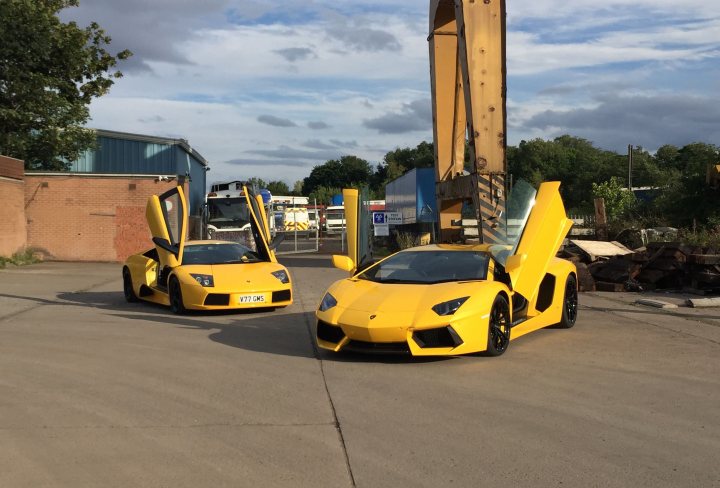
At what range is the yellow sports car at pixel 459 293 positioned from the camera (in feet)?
25.4

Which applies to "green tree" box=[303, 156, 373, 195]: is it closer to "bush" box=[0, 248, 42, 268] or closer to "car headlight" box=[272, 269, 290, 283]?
"bush" box=[0, 248, 42, 268]

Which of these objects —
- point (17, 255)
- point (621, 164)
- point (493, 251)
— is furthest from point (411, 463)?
point (621, 164)

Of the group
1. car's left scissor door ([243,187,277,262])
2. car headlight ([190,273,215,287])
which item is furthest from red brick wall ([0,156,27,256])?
car headlight ([190,273,215,287])

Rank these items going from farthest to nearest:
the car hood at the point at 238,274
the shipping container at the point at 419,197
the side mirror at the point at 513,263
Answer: the shipping container at the point at 419,197 < the car hood at the point at 238,274 < the side mirror at the point at 513,263

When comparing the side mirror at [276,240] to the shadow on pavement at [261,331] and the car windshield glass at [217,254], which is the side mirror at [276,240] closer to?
the car windshield glass at [217,254]

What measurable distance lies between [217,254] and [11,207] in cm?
1574

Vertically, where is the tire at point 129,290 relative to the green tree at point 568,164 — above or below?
below

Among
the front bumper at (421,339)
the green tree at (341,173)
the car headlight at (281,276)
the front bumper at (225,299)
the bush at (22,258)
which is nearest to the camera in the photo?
the front bumper at (421,339)

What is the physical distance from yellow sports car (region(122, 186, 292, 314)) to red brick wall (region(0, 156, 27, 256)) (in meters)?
12.8

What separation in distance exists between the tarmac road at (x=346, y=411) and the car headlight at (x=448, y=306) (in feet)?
1.81

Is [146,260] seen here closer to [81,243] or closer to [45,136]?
[81,243]

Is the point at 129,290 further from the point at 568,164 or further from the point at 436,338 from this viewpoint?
the point at 568,164

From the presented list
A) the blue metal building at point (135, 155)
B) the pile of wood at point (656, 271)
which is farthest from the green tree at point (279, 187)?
the pile of wood at point (656, 271)

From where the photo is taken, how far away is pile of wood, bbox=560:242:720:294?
1523 cm
